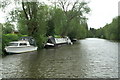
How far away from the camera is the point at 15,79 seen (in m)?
7.24

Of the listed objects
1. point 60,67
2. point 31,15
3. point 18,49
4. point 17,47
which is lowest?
point 60,67

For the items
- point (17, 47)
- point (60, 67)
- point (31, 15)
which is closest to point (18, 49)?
point (17, 47)

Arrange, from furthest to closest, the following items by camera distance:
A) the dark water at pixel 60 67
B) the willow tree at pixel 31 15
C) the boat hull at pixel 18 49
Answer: the willow tree at pixel 31 15
the boat hull at pixel 18 49
the dark water at pixel 60 67

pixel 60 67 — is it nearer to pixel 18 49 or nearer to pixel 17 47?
pixel 17 47

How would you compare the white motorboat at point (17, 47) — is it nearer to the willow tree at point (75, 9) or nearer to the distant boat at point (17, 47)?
the distant boat at point (17, 47)

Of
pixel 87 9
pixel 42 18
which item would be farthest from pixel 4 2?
pixel 87 9

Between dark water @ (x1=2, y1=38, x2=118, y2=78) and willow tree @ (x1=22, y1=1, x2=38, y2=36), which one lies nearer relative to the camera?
dark water @ (x1=2, y1=38, x2=118, y2=78)

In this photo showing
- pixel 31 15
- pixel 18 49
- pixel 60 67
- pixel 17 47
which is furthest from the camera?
pixel 31 15

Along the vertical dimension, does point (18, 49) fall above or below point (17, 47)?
below

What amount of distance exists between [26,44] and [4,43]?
3199 mm

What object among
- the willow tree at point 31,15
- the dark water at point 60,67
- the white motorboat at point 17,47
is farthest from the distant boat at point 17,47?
the willow tree at point 31,15

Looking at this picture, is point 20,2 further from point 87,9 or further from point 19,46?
point 87,9

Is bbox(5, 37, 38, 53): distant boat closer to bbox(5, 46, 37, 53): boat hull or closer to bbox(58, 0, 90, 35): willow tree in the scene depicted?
bbox(5, 46, 37, 53): boat hull

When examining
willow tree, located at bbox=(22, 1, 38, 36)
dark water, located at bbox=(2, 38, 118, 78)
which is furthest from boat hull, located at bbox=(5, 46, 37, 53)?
willow tree, located at bbox=(22, 1, 38, 36)
